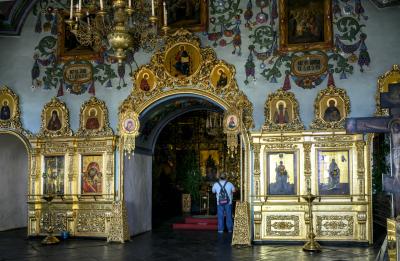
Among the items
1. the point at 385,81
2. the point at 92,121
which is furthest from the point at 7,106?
the point at 385,81

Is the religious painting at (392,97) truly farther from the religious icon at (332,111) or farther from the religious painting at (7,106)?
the religious painting at (7,106)

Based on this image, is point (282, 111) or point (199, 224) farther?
point (199, 224)

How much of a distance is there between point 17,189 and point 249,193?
726 cm

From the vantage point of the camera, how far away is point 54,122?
12891 millimetres

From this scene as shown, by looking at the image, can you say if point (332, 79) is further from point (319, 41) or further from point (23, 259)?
point (23, 259)

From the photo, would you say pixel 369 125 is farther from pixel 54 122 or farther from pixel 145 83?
pixel 54 122

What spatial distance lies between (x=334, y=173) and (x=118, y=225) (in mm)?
4840

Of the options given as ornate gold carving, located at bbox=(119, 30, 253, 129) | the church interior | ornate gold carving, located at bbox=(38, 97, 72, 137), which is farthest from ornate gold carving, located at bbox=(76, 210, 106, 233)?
ornate gold carving, located at bbox=(119, 30, 253, 129)

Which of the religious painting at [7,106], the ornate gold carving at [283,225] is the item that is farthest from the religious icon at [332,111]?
the religious painting at [7,106]

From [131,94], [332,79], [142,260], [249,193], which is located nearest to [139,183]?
[131,94]

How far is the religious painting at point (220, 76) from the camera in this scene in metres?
11.8

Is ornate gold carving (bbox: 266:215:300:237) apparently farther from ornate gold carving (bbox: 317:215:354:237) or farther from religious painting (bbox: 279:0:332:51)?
religious painting (bbox: 279:0:332:51)

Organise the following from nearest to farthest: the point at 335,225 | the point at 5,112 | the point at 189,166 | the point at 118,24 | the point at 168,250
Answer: the point at 118,24 < the point at 168,250 < the point at 335,225 < the point at 5,112 < the point at 189,166

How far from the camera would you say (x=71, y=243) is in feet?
38.4
